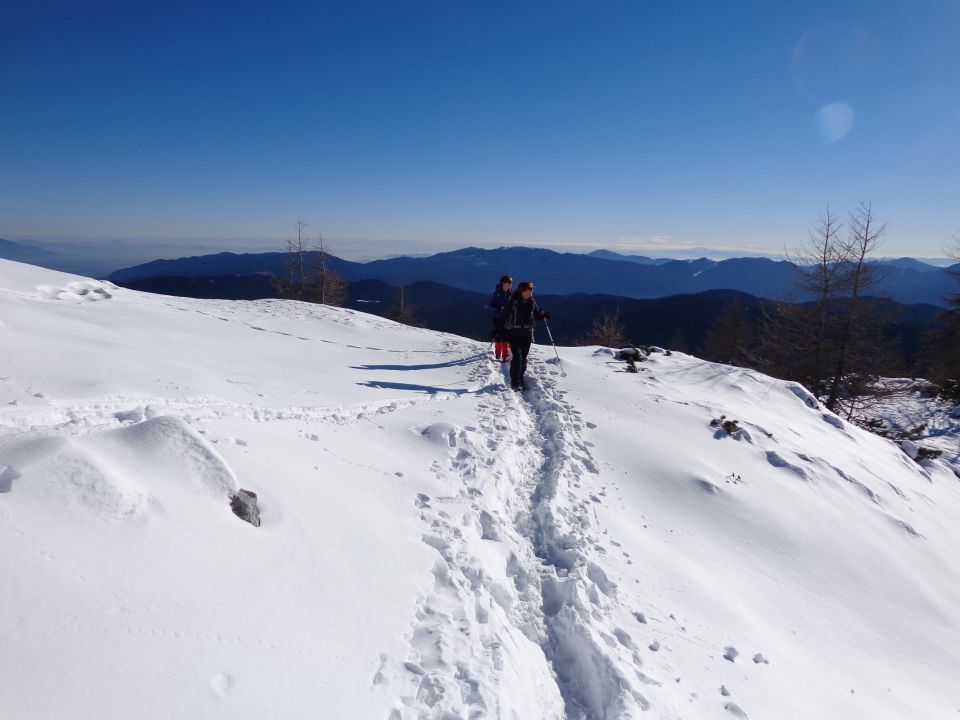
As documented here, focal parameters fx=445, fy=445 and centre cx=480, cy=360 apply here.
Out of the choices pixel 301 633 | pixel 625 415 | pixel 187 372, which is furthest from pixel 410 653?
pixel 625 415

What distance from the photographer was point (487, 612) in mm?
4043

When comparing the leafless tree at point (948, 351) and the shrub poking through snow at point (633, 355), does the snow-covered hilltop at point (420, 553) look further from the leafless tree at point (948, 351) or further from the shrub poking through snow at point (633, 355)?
the leafless tree at point (948, 351)

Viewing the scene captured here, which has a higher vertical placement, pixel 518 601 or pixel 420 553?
pixel 420 553

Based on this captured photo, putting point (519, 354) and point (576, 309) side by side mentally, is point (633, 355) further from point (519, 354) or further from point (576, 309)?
point (576, 309)

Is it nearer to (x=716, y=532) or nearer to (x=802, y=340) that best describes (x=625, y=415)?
(x=716, y=532)

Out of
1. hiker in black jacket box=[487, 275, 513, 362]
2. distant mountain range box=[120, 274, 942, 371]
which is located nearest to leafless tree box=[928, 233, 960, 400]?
hiker in black jacket box=[487, 275, 513, 362]

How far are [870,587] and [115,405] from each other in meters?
10.4

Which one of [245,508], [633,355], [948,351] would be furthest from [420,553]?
[948,351]

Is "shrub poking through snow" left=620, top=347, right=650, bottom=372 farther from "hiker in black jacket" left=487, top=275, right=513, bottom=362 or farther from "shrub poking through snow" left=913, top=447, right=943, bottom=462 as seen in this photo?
"shrub poking through snow" left=913, top=447, right=943, bottom=462

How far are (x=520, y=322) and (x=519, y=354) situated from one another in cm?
84

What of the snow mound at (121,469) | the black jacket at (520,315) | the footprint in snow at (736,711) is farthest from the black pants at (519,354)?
the footprint in snow at (736,711)

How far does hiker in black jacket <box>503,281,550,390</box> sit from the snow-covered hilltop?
1071mm

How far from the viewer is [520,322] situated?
35.0 ft

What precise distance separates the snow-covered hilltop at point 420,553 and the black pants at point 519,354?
0.88 m
